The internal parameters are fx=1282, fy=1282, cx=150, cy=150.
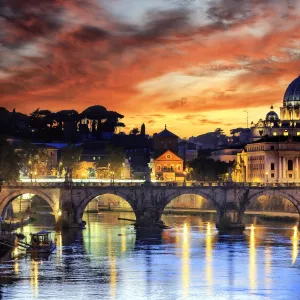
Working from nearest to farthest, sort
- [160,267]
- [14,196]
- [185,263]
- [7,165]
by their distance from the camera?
[160,267], [185,263], [14,196], [7,165]

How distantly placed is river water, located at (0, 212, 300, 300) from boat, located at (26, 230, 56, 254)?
906 millimetres

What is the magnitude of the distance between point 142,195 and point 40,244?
28.8m

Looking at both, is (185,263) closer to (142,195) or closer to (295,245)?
(295,245)

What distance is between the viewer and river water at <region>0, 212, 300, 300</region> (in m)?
86.2

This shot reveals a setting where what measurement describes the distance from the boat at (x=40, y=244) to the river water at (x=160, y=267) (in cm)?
91

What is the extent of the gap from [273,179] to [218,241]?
8155 centimetres

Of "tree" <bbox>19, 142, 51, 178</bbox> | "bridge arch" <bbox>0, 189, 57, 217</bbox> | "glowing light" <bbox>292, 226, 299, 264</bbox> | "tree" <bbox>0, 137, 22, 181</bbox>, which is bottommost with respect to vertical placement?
"glowing light" <bbox>292, 226, 299, 264</bbox>

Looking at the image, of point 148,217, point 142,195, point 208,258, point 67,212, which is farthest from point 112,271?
point 142,195

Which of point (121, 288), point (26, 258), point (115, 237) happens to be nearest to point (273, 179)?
point (115, 237)

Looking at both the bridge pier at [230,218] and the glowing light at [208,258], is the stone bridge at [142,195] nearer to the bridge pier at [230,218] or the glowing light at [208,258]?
the bridge pier at [230,218]

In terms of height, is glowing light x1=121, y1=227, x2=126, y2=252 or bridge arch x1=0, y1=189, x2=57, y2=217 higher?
bridge arch x1=0, y1=189, x2=57, y2=217

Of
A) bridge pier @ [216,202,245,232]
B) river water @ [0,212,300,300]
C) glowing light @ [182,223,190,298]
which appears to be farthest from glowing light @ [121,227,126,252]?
bridge pier @ [216,202,245,232]

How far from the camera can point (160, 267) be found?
325 feet

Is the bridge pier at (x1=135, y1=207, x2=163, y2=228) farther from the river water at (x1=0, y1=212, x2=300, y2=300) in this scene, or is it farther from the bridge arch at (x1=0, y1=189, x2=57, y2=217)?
the bridge arch at (x1=0, y1=189, x2=57, y2=217)
